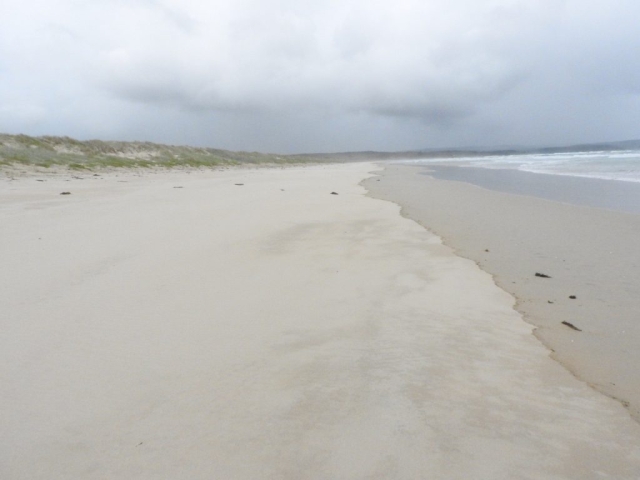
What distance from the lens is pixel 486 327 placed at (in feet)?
11.8

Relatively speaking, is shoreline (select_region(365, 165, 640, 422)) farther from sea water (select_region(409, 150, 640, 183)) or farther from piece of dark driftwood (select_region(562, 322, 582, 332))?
sea water (select_region(409, 150, 640, 183))

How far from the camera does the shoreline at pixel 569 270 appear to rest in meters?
3.06

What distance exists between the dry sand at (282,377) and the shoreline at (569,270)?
194 millimetres

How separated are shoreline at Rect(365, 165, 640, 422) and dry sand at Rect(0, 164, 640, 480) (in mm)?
194

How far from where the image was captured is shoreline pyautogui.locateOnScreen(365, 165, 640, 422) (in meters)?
3.06

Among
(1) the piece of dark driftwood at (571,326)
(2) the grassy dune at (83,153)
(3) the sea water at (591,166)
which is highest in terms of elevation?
(2) the grassy dune at (83,153)

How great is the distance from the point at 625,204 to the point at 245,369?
11592 millimetres

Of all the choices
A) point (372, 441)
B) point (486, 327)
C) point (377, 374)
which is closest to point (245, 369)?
point (377, 374)

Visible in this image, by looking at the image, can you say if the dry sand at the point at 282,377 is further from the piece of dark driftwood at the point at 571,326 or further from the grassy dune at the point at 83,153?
the grassy dune at the point at 83,153

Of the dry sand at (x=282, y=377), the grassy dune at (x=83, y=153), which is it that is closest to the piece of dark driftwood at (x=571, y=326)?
the dry sand at (x=282, y=377)

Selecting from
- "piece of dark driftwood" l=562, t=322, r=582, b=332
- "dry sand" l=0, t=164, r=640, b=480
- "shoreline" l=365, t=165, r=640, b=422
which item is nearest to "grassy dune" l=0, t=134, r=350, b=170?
"dry sand" l=0, t=164, r=640, b=480

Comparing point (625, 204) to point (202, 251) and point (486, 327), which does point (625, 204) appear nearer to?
point (486, 327)

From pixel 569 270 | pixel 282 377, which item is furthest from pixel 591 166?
pixel 282 377

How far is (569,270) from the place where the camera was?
5145mm
